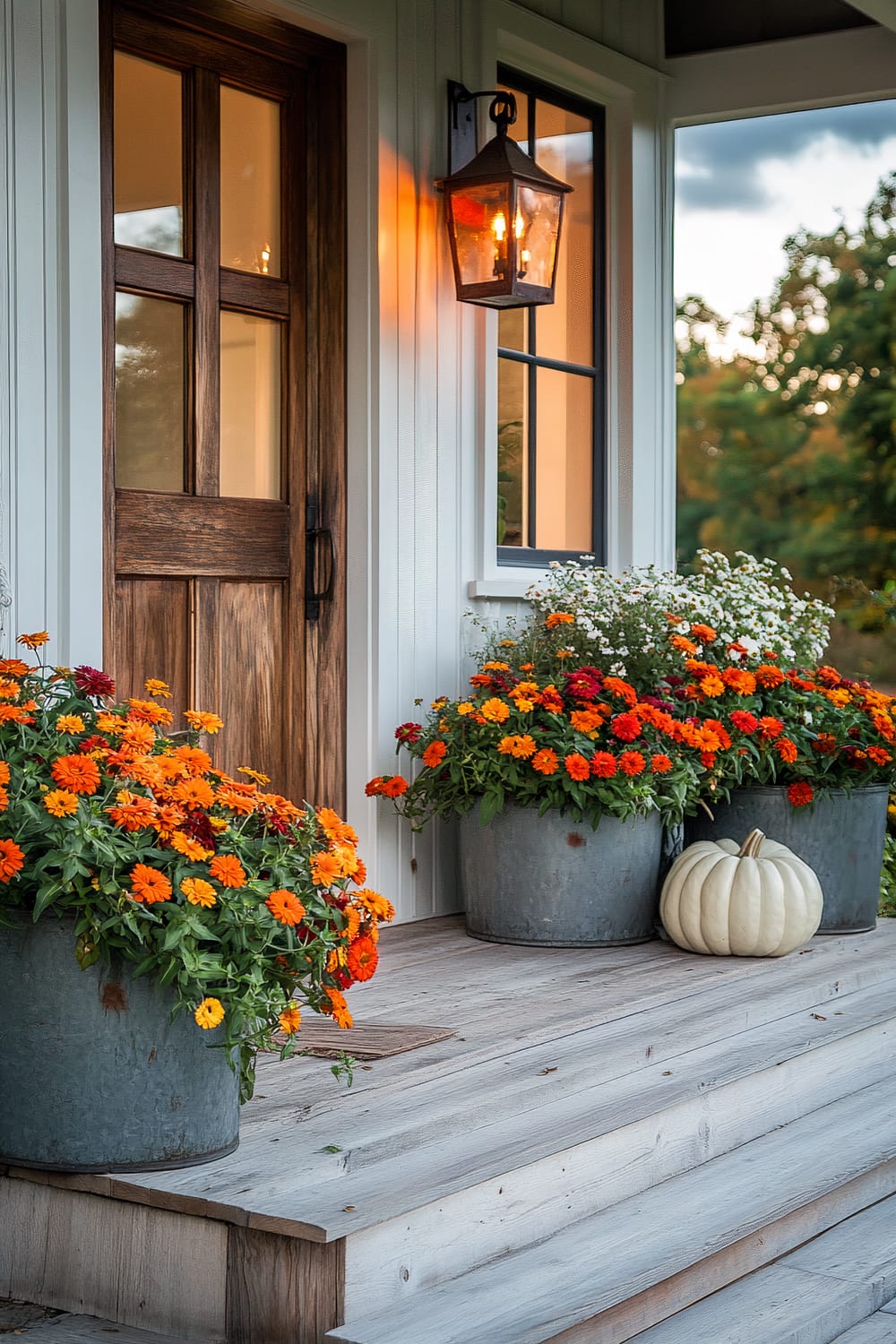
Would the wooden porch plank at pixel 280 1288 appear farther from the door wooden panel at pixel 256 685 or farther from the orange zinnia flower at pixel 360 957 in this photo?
the door wooden panel at pixel 256 685

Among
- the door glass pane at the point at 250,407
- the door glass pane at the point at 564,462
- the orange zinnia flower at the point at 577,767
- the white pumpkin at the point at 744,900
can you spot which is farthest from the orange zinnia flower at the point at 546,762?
the door glass pane at the point at 564,462

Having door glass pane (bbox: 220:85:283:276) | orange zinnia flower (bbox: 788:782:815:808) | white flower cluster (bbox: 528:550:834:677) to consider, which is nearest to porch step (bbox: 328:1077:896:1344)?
orange zinnia flower (bbox: 788:782:815:808)

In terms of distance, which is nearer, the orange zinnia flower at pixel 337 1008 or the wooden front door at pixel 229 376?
the orange zinnia flower at pixel 337 1008

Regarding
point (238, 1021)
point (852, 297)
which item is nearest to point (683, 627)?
point (238, 1021)

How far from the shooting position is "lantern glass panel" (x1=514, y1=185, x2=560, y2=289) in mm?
4035

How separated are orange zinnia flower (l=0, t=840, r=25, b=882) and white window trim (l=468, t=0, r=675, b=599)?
2698mm

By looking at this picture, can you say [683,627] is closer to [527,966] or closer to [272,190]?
[527,966]

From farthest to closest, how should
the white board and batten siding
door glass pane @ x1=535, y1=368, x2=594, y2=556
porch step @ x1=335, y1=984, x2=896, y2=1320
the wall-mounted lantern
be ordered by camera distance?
door glass pane @ x1=535, y1=368, x2=594, y2=556 → the wall-mounted lantern → the white board and batten siding → porch step @ x1=335, y1=984, x2=896, y2=1320

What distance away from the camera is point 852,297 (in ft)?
63.9

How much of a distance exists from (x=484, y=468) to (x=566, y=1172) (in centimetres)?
237

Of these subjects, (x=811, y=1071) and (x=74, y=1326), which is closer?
(x=74, y=1326)

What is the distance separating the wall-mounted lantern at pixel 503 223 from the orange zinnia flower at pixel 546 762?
1195mm

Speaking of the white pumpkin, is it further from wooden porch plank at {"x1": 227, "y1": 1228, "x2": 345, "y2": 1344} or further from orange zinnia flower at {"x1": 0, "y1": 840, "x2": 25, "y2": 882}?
orange zinnia flower at {"x1": 0, "y1": 840, "x2": 25, "y2": 882}

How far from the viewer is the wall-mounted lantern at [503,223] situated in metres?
4.02
